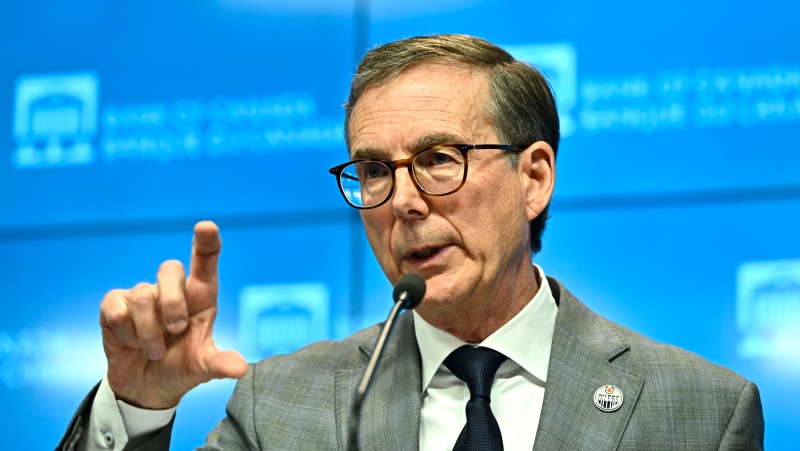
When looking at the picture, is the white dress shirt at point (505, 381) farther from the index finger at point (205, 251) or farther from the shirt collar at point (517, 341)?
the index finger at point (205, 251)

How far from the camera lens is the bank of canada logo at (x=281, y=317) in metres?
3.26

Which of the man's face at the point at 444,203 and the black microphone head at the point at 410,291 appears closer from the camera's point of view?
the black microphone head at the point at 410,291

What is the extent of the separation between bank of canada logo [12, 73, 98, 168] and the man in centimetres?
142

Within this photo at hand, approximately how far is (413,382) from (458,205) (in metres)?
0.43

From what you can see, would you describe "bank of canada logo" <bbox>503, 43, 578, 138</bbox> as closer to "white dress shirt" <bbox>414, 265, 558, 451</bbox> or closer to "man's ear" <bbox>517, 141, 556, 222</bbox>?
"man's ear" <bbox>517, 141, 556, 222</bbox>

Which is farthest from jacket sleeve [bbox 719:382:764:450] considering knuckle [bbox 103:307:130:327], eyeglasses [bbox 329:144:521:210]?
knuckle [bbox 103:307:130:327]

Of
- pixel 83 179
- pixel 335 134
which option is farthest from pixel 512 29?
pixel 83 179

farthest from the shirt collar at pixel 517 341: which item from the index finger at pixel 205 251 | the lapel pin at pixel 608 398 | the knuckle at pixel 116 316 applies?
the knuckle at pixel 116 316

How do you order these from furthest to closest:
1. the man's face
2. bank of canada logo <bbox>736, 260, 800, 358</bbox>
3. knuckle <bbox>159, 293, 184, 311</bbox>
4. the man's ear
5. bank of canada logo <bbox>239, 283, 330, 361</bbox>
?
bank of canada logo <bbox>239, 283, 330, 361</bbox> → bank of canada logo <bbox>736, 260, 800, 358</bbox> → the man's ear → the man's face → knuckle <bbox>159, 293, 184, 311</bbox>

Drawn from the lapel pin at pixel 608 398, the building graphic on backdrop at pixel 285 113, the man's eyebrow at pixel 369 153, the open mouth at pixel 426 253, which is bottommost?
the lapel pin at pixel 608 398

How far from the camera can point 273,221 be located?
3.46 metres

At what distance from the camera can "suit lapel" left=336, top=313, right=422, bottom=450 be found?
2.27 meters

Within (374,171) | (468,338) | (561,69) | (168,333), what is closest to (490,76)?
(374,171)

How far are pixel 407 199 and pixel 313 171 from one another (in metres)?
1.25
